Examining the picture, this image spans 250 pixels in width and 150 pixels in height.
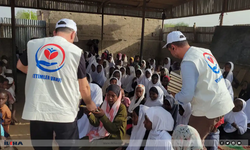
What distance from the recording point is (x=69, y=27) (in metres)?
1.74

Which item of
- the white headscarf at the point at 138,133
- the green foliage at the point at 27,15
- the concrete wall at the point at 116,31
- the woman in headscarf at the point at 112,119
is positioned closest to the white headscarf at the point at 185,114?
the white headscarf at the point at 138,133

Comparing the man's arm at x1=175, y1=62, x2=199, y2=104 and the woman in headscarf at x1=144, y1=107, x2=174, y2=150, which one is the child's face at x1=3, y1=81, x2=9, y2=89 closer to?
the woman in headscarf at x1=144, y1=107, x2=174, y2=150

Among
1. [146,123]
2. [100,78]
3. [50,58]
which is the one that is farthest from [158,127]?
[100,78]

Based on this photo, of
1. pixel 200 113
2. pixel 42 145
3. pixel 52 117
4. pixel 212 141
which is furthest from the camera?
pixel 212 141

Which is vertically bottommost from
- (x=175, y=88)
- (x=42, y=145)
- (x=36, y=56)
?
(x=42, y=145)

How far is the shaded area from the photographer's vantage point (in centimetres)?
790

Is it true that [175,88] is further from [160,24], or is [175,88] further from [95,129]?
[160,24]

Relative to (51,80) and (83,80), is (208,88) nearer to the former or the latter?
(83,80)

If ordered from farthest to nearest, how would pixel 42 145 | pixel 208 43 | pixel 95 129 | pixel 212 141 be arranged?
pixel 208 43 → pixel 95 129 → pixel 212 141 → pixel 42 145

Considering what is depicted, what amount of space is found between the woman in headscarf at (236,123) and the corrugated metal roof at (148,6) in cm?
535

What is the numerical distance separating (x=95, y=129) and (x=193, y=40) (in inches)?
372

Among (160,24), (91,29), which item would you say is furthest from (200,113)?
(160,24)

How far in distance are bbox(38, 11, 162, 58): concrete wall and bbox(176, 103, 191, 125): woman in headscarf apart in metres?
9.01

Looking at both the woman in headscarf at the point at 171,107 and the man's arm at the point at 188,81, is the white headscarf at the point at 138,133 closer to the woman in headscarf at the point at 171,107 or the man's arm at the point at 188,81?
the woman in headscarf at the point at 171,107
